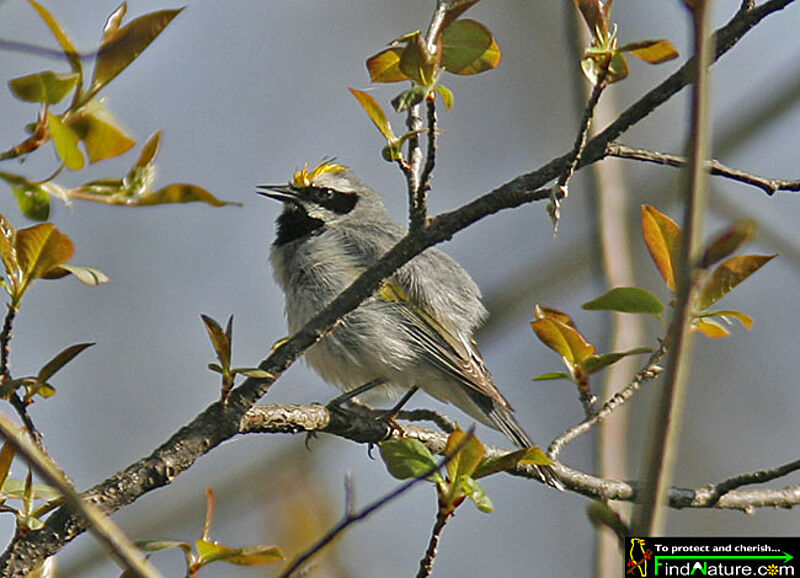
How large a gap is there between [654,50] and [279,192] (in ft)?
13.0

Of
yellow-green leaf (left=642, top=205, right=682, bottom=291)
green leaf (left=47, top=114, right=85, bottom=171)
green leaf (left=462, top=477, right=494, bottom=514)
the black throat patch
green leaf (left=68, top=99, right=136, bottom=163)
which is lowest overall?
green leaf (left=462, top=477, right=494, bottom=514)

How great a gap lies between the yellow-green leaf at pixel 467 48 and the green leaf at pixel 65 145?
93 cm

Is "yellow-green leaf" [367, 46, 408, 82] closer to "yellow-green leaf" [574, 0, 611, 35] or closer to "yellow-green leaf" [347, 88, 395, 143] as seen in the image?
"yellow-green leaf" [347, 88, 395, 143]

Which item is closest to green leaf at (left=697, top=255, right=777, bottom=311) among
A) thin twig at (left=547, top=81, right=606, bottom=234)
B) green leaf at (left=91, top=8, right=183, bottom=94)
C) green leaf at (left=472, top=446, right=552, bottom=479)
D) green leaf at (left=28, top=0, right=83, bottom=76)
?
thin twig at (left=547, top=81, right=606, bottom=234)

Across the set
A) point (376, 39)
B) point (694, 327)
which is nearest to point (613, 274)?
point (694, 327)

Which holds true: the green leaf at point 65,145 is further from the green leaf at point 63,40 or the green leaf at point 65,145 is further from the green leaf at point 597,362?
the green leaf at point 597,362

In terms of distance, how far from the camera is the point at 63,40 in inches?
74.3

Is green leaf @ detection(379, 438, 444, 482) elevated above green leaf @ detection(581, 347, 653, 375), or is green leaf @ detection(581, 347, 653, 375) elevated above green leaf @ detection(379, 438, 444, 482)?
green leaf @ detection(581, 347, 653, 375)

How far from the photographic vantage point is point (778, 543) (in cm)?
276

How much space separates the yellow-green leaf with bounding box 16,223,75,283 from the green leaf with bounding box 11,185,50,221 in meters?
0.18

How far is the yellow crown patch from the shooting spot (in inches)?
246

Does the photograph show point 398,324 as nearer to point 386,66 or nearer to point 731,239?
point 386,66

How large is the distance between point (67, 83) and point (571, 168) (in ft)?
3.82

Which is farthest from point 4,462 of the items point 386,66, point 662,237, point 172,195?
point 662,237
